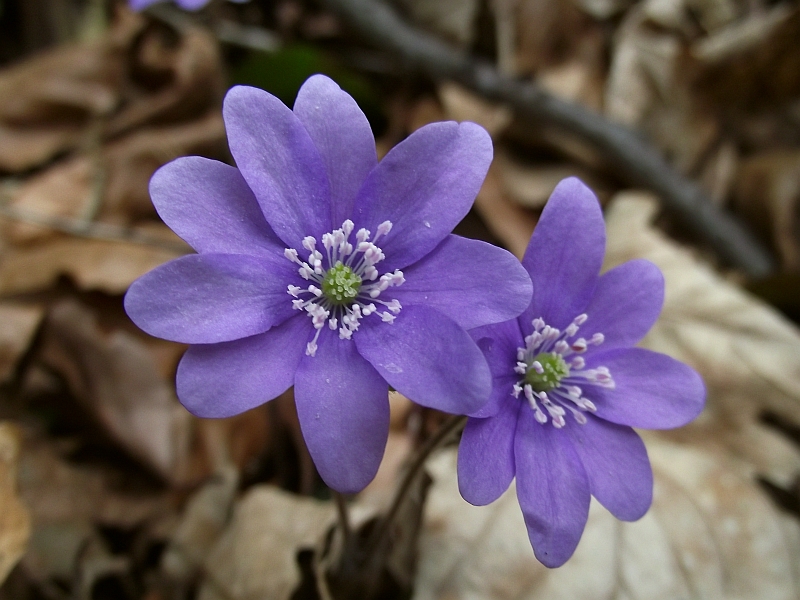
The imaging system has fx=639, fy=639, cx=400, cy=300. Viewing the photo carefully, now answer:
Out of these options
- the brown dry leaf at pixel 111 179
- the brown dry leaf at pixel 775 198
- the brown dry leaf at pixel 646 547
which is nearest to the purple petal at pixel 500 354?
the brown dry leaf at pixel 646 547

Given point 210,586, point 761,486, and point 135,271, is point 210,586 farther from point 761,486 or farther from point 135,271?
point 761,486

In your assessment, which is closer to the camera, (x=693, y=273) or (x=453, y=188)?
(x=453, y=188)

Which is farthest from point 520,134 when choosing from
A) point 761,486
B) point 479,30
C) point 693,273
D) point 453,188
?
point 453,188

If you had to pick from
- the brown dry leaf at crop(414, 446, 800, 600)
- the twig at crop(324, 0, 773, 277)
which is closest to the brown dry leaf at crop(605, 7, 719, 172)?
the twig at crop(324, 0, 773, 277)

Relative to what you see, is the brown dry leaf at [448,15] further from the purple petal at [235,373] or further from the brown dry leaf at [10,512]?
the brown dry leaf at [10,512]

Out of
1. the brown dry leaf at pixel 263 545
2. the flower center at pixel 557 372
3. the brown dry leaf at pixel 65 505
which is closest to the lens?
the flower center at pixel 557 372

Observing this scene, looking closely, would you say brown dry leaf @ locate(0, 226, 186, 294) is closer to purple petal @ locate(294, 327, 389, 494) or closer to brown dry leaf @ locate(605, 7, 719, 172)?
purple petal @ locate(294, 327, 389, 494)
